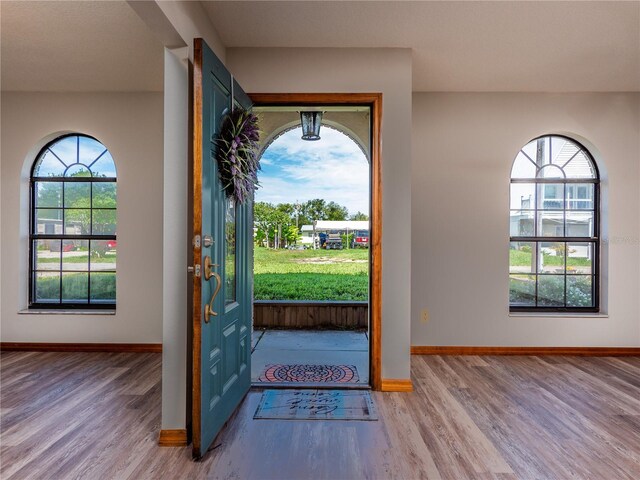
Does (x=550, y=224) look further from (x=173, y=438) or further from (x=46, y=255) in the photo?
(x=46, y=255)

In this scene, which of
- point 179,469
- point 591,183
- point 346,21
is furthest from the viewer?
point 591,183

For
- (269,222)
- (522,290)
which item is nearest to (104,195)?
(269,222)

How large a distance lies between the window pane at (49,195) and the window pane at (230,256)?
9.25 ft

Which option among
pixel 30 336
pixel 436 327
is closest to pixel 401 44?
pixel 436 327

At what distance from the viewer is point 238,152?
238cm

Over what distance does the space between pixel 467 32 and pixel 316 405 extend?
293 centimetres

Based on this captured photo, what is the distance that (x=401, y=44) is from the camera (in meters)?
2.91

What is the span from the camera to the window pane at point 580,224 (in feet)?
13.3

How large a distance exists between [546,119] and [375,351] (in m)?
3.06

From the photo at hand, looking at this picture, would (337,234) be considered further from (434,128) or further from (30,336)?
(30,336)

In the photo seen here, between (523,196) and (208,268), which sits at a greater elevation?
(523,196)

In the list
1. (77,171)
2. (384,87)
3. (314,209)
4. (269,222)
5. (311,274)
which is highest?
(384,87)

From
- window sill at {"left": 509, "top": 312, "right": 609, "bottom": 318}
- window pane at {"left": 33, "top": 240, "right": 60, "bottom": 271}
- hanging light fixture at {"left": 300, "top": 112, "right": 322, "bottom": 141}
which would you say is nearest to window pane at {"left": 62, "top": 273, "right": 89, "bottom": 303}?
window pane at {"left": 33, "top": 240, "right": 60, "bottom": 271}

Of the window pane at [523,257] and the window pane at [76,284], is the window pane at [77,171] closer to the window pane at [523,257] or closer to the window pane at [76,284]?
the window pane at [76,284]
